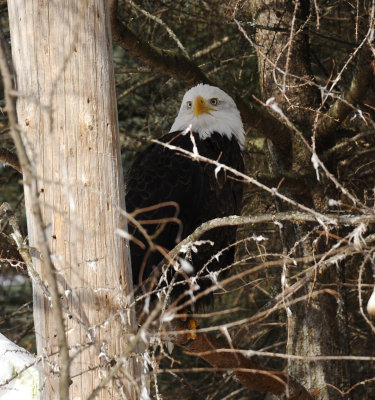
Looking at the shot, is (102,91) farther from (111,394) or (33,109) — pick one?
(111,394)

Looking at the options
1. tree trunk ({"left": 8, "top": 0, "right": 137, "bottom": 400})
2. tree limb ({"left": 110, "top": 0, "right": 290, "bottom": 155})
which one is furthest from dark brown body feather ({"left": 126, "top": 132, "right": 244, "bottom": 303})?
tree trunk ({"left": 8, "top": 0, "right": 137, "bottom": 400})

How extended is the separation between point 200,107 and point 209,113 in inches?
3.3

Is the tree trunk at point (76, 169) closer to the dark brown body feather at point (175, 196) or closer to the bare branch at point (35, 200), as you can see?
the bare branch at point (35, 200)

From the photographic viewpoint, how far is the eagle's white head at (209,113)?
4422 millimetres

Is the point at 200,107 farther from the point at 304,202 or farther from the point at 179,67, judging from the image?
the point at 304,202

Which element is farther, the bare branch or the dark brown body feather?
the dark brown body feather

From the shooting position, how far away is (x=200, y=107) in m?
4.41

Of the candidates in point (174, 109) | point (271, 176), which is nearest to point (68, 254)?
point (271, 176)

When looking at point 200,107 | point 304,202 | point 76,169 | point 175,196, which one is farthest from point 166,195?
point 76,169

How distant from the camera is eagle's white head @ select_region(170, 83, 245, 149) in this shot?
14.5 feet

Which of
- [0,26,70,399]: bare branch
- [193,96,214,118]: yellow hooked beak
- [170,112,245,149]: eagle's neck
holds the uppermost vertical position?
[193,96,214,118]: yellow hooked beak

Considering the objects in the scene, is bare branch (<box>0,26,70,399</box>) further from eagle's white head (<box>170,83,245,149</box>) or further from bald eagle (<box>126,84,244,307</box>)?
eagle's white head (<box>170,83,245,149</box>)

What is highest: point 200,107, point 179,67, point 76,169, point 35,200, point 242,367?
point 179,67

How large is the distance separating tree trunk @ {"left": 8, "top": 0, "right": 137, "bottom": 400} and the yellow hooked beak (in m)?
1.95
